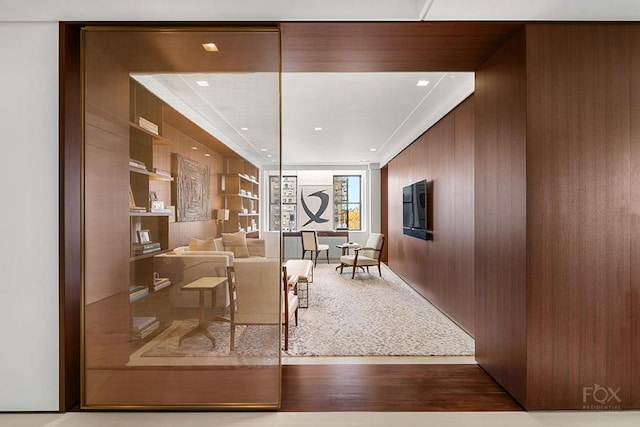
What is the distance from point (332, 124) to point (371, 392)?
4.11 metres

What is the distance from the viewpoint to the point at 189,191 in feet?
7.29

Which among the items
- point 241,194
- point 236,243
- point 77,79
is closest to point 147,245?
point 236,243

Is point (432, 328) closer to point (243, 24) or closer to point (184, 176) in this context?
point (184, 176)

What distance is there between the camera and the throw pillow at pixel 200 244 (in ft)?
7.30

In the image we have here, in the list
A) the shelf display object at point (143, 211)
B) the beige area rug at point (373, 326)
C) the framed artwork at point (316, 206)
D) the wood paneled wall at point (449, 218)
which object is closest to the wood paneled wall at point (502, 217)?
the beige area rug at point (373, 326)

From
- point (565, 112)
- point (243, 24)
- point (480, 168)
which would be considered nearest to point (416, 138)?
point (480, 168)

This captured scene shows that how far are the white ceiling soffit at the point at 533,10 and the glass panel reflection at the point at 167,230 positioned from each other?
111cm

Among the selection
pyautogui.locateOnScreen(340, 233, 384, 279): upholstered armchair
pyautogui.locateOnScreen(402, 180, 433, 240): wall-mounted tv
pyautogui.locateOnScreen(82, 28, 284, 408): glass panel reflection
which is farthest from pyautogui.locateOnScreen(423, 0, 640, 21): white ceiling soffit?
pyautogui.locateOnScreen(340, 233, 384, 279): upholstered armchair

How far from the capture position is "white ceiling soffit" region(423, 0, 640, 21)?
1956 mm

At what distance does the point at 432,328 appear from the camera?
3.64 metres

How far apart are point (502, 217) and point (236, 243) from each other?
190cm

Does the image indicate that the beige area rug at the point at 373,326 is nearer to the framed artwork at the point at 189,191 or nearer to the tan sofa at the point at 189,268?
the tan sofa at the point at 189,268

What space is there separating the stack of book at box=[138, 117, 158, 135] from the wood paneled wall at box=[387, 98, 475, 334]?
117 inches

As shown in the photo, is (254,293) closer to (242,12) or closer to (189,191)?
(189,191)
